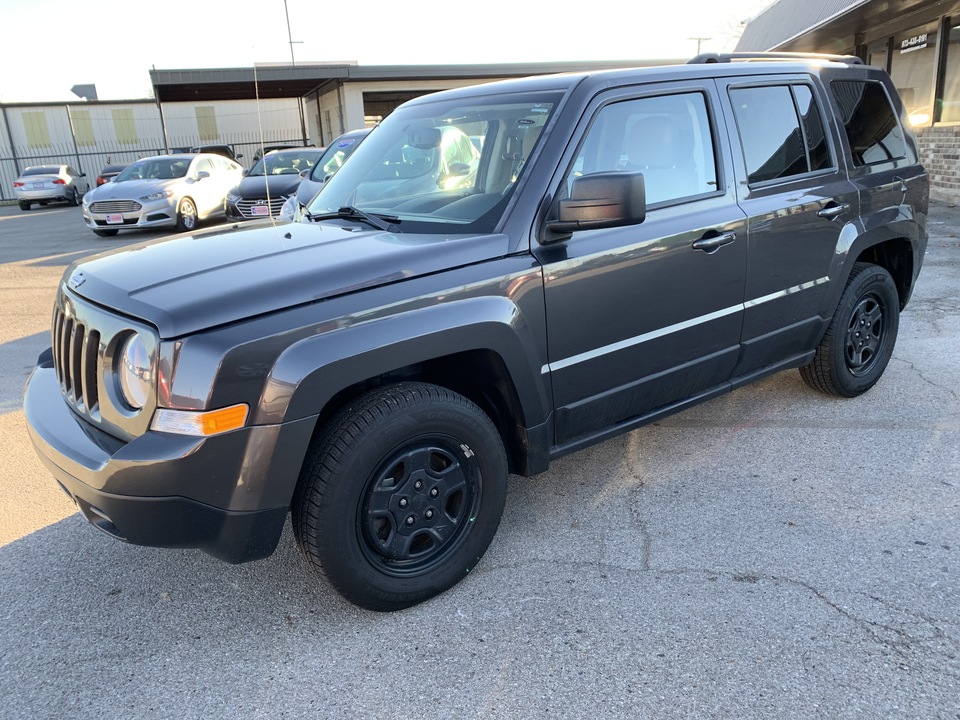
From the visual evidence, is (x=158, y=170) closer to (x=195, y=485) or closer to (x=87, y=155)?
(x=195, y=485)

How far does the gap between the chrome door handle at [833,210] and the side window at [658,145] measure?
802 mm

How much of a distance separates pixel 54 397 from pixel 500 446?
172 centimetres

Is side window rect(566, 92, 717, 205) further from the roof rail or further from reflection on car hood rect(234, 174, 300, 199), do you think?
reflection on car hood rect(234, 174, 300, 199)

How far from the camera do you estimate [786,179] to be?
12.4 ft

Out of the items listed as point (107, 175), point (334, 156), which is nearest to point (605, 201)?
point (334, 156)

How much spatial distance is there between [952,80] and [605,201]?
1448 centimetres

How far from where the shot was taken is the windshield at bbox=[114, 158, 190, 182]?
568 inches

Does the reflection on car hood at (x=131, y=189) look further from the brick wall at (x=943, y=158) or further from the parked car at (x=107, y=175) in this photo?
the brick wall at (x=943, y=158)

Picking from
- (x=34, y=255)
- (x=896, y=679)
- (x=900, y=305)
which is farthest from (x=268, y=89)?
(x=896, y=679)

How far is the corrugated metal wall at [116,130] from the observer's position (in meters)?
34.2

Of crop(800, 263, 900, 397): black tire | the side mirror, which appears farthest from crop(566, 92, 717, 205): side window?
crop(800, 263, 900, 397): black tire

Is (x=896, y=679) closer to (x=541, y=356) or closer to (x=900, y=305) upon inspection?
(x=541, y=356)

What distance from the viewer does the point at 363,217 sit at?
3.30 metres

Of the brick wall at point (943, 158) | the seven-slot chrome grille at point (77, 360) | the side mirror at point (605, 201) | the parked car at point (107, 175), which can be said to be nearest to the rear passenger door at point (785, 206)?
the side mirror at point (605, 201)
